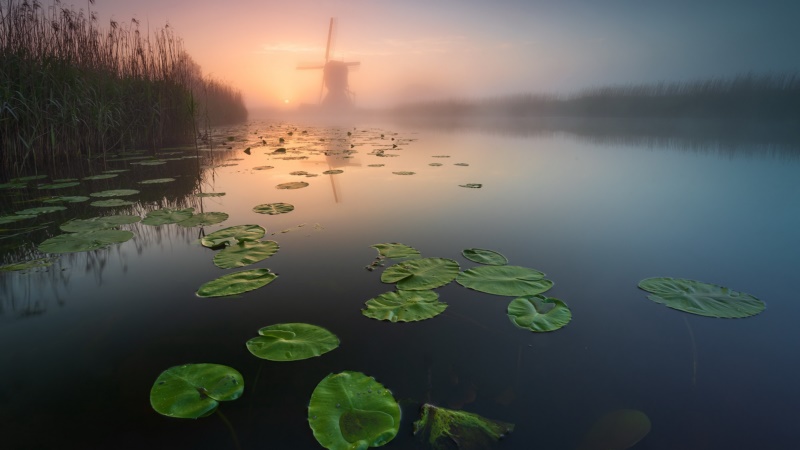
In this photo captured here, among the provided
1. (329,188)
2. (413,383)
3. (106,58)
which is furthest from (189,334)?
(106,58)

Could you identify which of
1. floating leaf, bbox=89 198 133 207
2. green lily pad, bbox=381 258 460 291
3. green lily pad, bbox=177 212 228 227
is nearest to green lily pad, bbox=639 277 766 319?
green lily pad, bbox=381 258 460 291

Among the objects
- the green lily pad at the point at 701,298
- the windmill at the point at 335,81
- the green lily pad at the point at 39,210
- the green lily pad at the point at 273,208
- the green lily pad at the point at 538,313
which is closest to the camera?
the green lily pad at the point at 538,313

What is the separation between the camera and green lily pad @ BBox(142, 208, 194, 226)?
2643 millimetres

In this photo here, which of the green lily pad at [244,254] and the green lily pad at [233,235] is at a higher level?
the green lily pad at [233,235]

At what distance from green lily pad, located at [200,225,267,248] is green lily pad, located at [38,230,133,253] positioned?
53 cm

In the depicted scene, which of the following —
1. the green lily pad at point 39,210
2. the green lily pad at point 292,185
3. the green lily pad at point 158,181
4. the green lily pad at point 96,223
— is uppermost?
the green lily pad at point 158,181

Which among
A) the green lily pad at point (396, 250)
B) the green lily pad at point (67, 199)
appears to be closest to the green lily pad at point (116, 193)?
the green lily pad at point (67, 199)

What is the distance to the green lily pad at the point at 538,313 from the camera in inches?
55.6

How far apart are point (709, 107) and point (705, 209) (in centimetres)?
2200

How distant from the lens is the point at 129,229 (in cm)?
253

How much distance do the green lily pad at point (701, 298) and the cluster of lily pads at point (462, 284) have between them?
1.72 feet

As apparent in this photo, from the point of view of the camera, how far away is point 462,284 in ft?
5.74

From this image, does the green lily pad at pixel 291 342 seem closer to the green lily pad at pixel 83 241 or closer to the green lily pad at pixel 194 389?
the green lily pad at pixel 194 389

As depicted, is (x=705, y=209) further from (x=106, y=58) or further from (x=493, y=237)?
(x=106, y=58)
